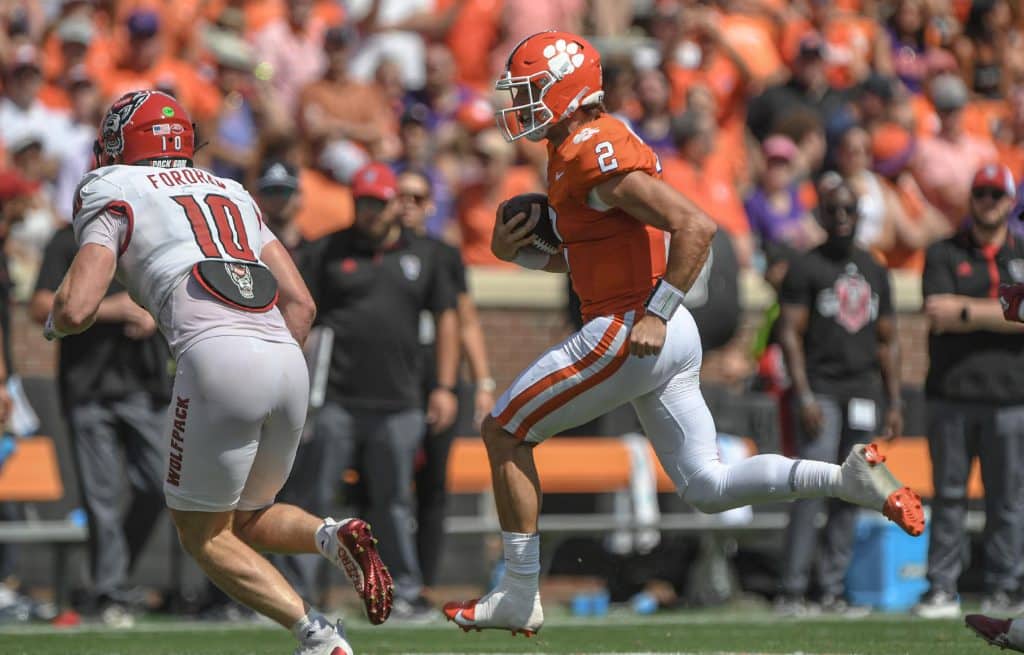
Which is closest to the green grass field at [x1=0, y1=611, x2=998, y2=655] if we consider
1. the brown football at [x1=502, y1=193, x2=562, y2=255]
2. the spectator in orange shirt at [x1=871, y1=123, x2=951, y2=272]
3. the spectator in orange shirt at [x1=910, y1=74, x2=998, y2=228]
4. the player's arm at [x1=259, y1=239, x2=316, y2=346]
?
the brown football at [x1=502, y1=193, x2=562, y2=255]

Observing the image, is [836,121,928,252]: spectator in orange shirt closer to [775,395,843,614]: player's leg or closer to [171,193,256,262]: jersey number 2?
[775,395,843,614]: player's leg

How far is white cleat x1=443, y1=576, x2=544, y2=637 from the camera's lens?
23.3 ft

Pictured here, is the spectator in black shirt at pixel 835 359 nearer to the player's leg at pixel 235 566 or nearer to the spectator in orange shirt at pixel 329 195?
the spectator in orange shirt at pixel 329 195

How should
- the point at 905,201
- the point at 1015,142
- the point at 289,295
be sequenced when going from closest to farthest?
1. the point at 289,295
2. the point at 905,201
3. the point at 1015,142

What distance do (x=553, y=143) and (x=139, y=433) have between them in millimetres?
4108

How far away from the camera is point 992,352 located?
10.9 metres

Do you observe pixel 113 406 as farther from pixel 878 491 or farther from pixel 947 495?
pixel 878 491

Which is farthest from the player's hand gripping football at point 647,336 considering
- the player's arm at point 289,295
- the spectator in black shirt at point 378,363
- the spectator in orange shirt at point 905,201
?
the spectator in orange shirt at point 905,201

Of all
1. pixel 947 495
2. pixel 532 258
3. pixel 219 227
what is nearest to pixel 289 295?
pixel 219 227

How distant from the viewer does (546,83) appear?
7250 mm

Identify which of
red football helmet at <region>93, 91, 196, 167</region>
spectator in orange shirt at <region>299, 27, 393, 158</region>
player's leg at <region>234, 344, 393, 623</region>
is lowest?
player's leg at <region>234, 344, 393, 623</region>

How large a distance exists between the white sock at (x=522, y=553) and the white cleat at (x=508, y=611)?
0.18 feet

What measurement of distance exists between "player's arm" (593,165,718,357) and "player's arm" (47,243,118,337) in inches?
72.5

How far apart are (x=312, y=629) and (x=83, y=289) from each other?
1406mm
